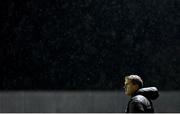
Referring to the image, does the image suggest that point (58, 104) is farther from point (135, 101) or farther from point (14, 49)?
point (135, 101)

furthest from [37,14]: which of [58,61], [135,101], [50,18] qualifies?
[135,101]

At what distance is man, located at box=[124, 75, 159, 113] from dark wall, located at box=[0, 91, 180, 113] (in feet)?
Result: 14.2

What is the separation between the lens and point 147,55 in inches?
390

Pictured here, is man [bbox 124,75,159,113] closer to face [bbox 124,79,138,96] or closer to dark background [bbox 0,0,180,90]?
face [bbox 124,79,138,96]

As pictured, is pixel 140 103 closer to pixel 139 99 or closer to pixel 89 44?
pixel 139 99

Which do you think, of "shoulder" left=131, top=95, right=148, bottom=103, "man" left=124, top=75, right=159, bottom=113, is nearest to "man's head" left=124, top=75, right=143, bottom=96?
"man" left=124, top=75, right=159, bottom=113

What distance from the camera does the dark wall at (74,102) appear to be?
986cm

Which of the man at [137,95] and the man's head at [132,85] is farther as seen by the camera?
the man's head at [132,85]

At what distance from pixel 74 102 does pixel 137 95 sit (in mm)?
4687

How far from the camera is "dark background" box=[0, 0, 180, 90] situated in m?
9.91

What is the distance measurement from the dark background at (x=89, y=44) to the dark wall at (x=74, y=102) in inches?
4.9

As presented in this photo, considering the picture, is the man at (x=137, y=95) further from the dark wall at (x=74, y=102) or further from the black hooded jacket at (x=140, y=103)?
the dark wall at (x=74, y=102)

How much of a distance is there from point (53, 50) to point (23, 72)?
2.20 ft

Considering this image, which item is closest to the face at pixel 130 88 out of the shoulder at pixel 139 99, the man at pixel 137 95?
the man at pixel 137 95
